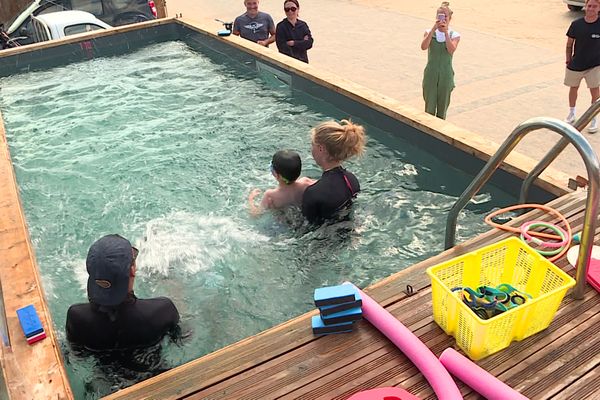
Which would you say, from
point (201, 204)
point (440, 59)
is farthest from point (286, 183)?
point (440, 59)

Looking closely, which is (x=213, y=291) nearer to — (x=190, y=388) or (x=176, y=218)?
(x=176, y=218)

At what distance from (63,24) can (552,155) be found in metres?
8.27

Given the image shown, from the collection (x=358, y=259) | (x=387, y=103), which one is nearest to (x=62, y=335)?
(x=358, y=259)

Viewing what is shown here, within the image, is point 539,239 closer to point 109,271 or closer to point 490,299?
point 490,299

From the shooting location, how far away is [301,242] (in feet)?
12.6

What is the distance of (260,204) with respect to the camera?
13.7 feet

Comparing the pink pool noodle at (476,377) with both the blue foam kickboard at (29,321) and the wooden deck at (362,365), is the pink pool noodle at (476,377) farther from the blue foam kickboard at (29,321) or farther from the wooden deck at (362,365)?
the blue foam kickboard at (29,321)

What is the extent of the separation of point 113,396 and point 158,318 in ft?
1.75

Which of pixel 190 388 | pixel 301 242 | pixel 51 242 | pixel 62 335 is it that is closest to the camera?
pixel 190 388

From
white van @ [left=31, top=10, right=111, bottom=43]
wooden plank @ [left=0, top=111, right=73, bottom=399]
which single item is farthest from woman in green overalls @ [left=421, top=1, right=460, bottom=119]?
white van @ [left=31, top=10, right=111, bottom=43]

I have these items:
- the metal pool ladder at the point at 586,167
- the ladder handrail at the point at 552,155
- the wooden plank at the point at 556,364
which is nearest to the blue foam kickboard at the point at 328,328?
the wooden plank at the point at 556,364

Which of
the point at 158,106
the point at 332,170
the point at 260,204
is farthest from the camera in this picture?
the point at 158,106

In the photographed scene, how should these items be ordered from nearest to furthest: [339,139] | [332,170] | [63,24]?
[339,139] < [332,170] < [63,24]

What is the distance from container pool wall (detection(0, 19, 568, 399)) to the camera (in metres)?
2.42
